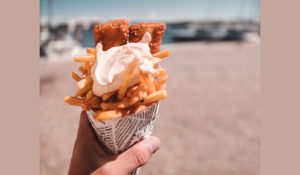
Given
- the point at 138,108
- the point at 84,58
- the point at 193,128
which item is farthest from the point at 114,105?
the point at 193,128

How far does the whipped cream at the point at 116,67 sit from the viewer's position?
1870mm

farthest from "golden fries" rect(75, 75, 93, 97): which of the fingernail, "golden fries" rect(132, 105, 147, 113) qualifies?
the fingernail

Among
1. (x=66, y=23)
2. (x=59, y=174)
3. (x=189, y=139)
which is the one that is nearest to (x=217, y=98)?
(x=189, y=139)

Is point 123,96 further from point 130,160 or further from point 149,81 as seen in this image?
point 130,160

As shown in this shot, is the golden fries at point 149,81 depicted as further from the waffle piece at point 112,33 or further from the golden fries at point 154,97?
the waffle piece at point 112,33

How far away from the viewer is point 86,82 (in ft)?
6.55

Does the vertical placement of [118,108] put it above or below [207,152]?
above

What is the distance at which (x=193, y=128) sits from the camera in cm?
636

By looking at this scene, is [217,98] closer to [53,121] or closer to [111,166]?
[53,121]

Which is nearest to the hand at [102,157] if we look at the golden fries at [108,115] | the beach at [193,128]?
the golden fries at [108,115]

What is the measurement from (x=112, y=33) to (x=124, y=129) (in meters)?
1.04

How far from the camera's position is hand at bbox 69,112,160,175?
2.18m

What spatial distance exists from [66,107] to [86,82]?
6.35 m

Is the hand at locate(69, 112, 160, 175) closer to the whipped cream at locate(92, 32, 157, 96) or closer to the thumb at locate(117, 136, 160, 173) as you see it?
the thumb at locate(117, 136, 160, 173)
